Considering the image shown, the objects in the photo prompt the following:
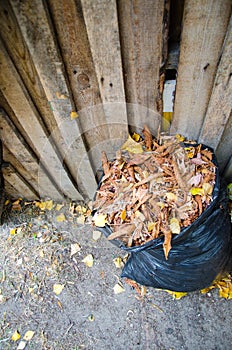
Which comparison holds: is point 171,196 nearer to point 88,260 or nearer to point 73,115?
point 73,115

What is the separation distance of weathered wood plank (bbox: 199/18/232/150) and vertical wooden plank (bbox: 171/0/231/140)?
30 mm

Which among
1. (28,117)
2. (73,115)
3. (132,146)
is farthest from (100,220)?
(28,117)

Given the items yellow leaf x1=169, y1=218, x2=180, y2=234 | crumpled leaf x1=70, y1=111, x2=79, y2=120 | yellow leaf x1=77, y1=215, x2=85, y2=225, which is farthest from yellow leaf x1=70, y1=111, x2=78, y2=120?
yellow leaf x1=77, y1=215, x2=85, y2=225

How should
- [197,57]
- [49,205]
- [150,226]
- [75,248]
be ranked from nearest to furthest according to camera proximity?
[197,57] → [150,226] → [75,248] → [49,205]

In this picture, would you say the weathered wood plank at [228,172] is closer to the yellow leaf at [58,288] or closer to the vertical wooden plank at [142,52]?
the vertical wooden plank at [142,52]

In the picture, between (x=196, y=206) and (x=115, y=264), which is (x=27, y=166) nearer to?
(x=115, y=264)

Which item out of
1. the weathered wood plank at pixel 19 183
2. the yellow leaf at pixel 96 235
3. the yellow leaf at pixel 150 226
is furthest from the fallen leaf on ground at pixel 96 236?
the yellow leaf at pixel 150 226

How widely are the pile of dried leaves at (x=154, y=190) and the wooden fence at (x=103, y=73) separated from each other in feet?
0.60

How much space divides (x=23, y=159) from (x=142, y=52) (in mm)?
1149

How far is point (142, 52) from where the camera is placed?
1.15 meters

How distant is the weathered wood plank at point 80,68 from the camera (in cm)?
104

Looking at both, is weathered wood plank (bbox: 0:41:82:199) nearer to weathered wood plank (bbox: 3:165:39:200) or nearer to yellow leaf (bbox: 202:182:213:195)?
weathered wood plank (bbox: 3:165:39:200)

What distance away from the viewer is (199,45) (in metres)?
1.10

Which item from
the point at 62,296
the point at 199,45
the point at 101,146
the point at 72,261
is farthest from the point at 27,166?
the point at 199,45
